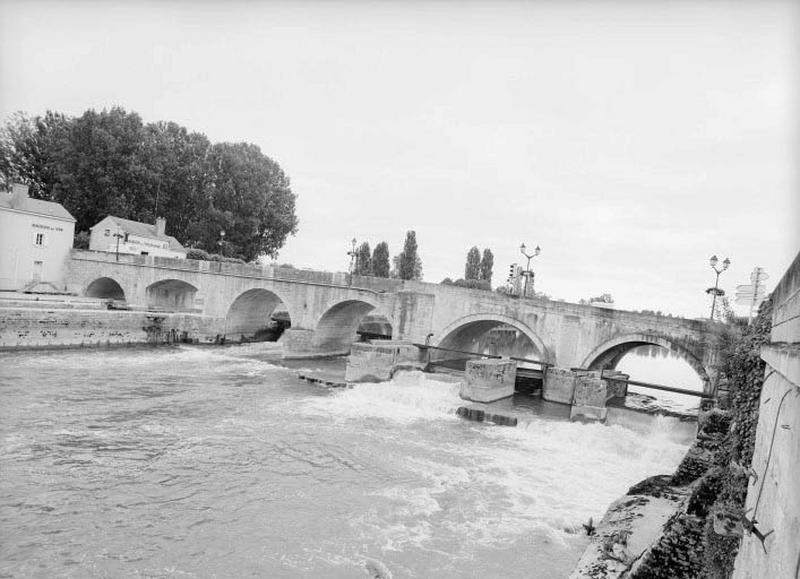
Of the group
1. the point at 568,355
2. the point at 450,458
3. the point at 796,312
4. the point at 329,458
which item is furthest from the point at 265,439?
the point at 568,355

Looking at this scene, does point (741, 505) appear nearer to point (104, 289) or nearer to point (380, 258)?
point (104, 289)

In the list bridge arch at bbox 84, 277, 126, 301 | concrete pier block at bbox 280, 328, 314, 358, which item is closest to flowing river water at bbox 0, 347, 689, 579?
concrete pier block at bbox 280, 328, 314, 358

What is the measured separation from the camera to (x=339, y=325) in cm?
2975

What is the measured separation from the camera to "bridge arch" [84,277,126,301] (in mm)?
37603

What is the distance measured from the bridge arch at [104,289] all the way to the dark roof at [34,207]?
5.16 metres

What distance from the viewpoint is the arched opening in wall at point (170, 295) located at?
34.3m

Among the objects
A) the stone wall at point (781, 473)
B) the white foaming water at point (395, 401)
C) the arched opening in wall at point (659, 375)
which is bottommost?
the white foaming water at point (395, 401)

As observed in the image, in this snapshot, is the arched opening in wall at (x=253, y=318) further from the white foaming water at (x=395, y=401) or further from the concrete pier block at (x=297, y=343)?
the white foaming water at (x=395, y=401)

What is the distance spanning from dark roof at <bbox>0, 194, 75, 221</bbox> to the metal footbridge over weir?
307cm

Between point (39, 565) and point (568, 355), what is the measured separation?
18610 mm

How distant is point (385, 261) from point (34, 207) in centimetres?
3118

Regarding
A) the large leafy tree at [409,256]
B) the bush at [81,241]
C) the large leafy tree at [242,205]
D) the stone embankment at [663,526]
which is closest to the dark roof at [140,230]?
the bush at [81,241]

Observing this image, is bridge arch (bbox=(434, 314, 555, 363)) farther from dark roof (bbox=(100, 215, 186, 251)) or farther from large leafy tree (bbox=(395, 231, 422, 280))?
dark roof (bbox=(100, 215, 186, 251))

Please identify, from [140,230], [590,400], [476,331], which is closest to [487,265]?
[476,331]
